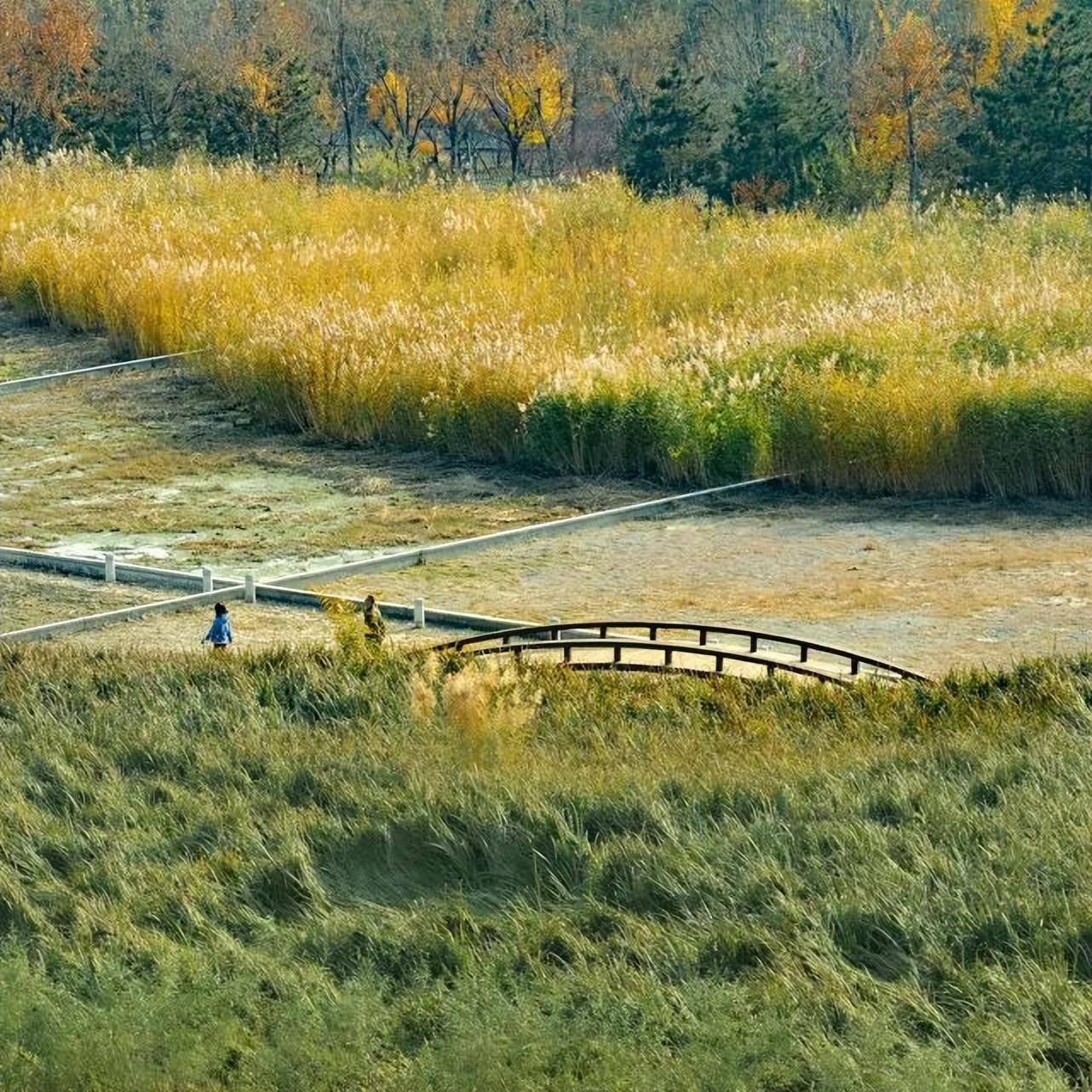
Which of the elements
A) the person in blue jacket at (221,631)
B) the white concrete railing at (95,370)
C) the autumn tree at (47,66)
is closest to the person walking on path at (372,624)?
the person in blue jacket at (221,631)

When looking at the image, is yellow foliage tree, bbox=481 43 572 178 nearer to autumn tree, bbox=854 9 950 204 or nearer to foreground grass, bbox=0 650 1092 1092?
autumn tree, bbox=854 9 950 204

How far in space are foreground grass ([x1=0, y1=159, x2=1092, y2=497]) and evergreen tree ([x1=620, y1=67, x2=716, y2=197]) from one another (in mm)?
9016

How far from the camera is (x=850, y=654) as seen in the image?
479 inches

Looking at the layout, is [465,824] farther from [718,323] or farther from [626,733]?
[718,323]

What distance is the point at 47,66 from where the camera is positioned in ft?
169

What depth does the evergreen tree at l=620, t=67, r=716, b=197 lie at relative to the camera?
1634 inches

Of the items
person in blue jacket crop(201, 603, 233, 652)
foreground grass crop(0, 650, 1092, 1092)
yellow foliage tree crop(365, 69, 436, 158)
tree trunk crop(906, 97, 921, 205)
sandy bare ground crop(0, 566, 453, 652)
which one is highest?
yellow foliage tree crop(365, 69, 436, 158)

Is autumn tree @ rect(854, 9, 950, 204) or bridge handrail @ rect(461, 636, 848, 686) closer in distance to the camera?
bridge handrail @ rect(461, 636, 848, 686)

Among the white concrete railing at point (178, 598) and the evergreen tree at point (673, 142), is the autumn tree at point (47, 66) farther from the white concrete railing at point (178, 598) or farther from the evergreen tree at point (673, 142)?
the white concrete railing at point (178, 598)

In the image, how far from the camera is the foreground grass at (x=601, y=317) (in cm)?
1891

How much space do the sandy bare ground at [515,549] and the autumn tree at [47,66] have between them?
30.1 metres

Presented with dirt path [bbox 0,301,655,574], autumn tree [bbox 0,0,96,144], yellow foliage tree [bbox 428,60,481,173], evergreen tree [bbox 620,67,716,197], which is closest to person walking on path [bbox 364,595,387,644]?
dirt path [bbox 0,301,655,574]

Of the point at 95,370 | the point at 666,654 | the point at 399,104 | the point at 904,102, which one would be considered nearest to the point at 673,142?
the point at 904,102

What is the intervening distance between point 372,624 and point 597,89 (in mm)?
50996
